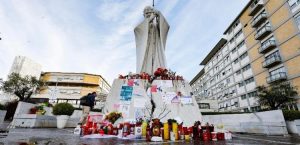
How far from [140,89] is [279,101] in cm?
2313

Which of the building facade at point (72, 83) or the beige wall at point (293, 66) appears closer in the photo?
the beige wall at point (293, 66)

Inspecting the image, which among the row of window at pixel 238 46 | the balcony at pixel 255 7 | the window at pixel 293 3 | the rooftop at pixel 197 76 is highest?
the balcony at pixel 255 7

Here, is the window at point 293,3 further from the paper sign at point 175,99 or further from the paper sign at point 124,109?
the paper sign at point 124,109

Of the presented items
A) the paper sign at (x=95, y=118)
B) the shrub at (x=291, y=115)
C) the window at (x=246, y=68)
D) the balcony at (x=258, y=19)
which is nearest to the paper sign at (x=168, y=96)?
the paper sign at (x=95, y=118)

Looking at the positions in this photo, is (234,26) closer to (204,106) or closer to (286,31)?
(286,31)

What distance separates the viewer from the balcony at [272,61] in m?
31.4

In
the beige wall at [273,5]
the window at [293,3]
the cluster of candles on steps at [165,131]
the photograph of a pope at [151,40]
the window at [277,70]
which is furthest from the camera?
the beige wall at [273,5]

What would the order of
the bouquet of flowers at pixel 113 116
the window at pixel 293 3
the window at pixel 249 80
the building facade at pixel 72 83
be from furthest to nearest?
the building facade at pixel 72 83 < the window at pixel 249 80 < the window at pixel 293 3 < the bouquet of flowers at pixel 113 116

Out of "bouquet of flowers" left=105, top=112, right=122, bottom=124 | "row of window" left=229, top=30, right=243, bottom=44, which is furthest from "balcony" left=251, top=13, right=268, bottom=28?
"bouquet of flowers" left=105, top=112, right=122, bottom=124

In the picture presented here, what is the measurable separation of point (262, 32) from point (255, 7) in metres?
5.67

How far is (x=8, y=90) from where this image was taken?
3350cm

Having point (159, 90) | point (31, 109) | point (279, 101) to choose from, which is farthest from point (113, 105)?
point (279, 101)

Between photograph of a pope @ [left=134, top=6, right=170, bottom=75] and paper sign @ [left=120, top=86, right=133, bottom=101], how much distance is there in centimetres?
348

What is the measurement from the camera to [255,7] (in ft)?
120
